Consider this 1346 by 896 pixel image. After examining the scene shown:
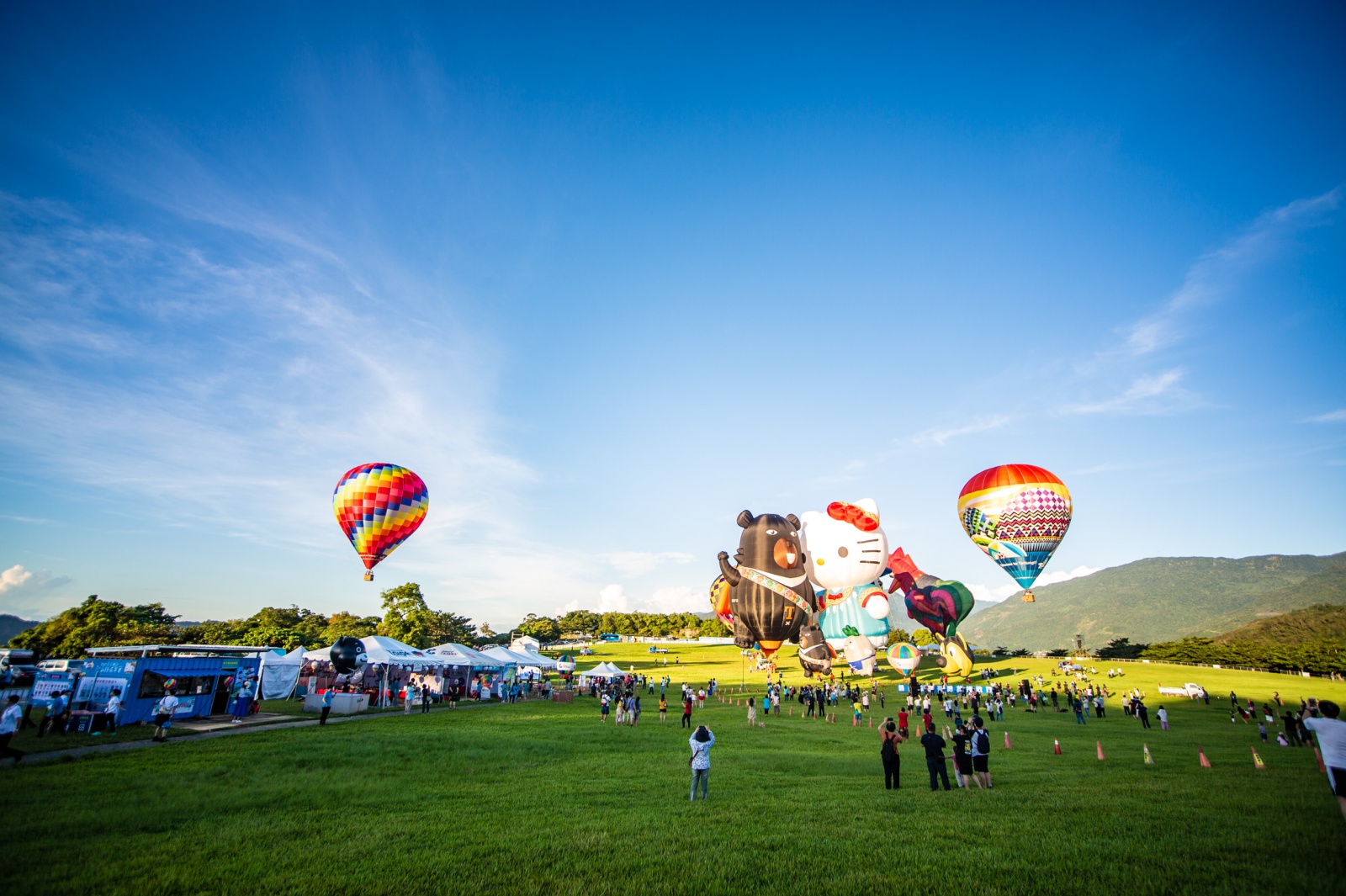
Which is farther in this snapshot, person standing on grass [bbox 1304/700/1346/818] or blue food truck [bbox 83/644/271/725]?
blue food truck [bbox 83/644/271/725]

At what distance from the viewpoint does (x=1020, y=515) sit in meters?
32.9

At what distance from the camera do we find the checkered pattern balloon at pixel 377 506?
2912cm

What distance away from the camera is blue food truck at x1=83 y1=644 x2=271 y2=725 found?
770 inches

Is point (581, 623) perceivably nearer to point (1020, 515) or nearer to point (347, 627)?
point (347, 627)

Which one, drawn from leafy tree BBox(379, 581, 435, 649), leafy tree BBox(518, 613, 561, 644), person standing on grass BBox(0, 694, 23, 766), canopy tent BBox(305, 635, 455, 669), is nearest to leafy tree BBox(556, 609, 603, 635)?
leafy tree BBox(518, 613, 561, 644)

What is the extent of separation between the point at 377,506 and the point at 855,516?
28100 mm

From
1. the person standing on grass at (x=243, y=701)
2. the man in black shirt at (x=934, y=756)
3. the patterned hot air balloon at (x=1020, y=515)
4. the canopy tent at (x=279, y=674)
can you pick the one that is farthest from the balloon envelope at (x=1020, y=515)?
the canopy tent at (x=279, y=674)

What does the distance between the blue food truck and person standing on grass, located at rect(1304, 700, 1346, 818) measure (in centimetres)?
2807

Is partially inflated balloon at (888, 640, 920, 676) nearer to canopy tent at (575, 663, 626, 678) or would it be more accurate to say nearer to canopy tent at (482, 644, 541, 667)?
canopy tent at (575, 663, 626, 678)

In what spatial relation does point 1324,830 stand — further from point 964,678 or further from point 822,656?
point 964,678

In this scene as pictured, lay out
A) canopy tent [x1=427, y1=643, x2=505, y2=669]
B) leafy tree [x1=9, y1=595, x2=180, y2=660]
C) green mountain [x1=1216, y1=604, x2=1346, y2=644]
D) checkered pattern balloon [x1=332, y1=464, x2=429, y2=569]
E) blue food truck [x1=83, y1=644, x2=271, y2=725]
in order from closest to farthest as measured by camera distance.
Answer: blue food truck [x1=83, y1=644, x2=271, y2=725] < checkered pattern balloon [x1=332, y1=464, x2=429, y2=569] < canopy tent [x1=427, y1=643, x2=505, y2=669] < leafy tree [x1=9, y1=595, x2=180, y2=660] < green mountain [x1=1216, y1=604, x2=1346, y2=644]

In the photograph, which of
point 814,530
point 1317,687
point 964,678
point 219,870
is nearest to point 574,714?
point 814,530

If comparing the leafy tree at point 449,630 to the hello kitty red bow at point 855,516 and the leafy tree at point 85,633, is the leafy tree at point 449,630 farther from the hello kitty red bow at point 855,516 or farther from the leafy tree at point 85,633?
the hello kitty red bow at point 855,516

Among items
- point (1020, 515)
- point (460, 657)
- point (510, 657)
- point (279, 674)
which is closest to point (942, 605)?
point (1020, 515)
